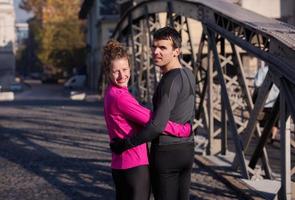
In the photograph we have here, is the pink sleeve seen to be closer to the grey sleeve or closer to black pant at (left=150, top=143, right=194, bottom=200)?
the grey sleeve

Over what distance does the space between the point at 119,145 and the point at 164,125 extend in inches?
13.6

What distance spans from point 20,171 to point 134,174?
6.14 metres

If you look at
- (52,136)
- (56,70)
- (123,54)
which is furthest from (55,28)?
(123,54)

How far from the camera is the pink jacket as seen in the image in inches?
184

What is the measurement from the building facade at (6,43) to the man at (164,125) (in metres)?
71.8

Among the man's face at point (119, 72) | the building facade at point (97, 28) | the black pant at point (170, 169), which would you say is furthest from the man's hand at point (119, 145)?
the building facade at point (97, 28)

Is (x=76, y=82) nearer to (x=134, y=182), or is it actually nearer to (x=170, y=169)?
(x=170, y=169)

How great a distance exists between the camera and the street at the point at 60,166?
857 cm

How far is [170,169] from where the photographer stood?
4.88m

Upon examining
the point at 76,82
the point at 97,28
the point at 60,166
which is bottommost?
the point at 76,82

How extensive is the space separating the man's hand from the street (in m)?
3.55

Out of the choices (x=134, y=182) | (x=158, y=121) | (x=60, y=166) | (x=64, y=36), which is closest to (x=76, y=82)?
(x=64, y=36)

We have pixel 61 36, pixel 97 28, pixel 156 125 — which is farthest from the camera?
pixel 61 36

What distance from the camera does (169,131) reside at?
4.81m
